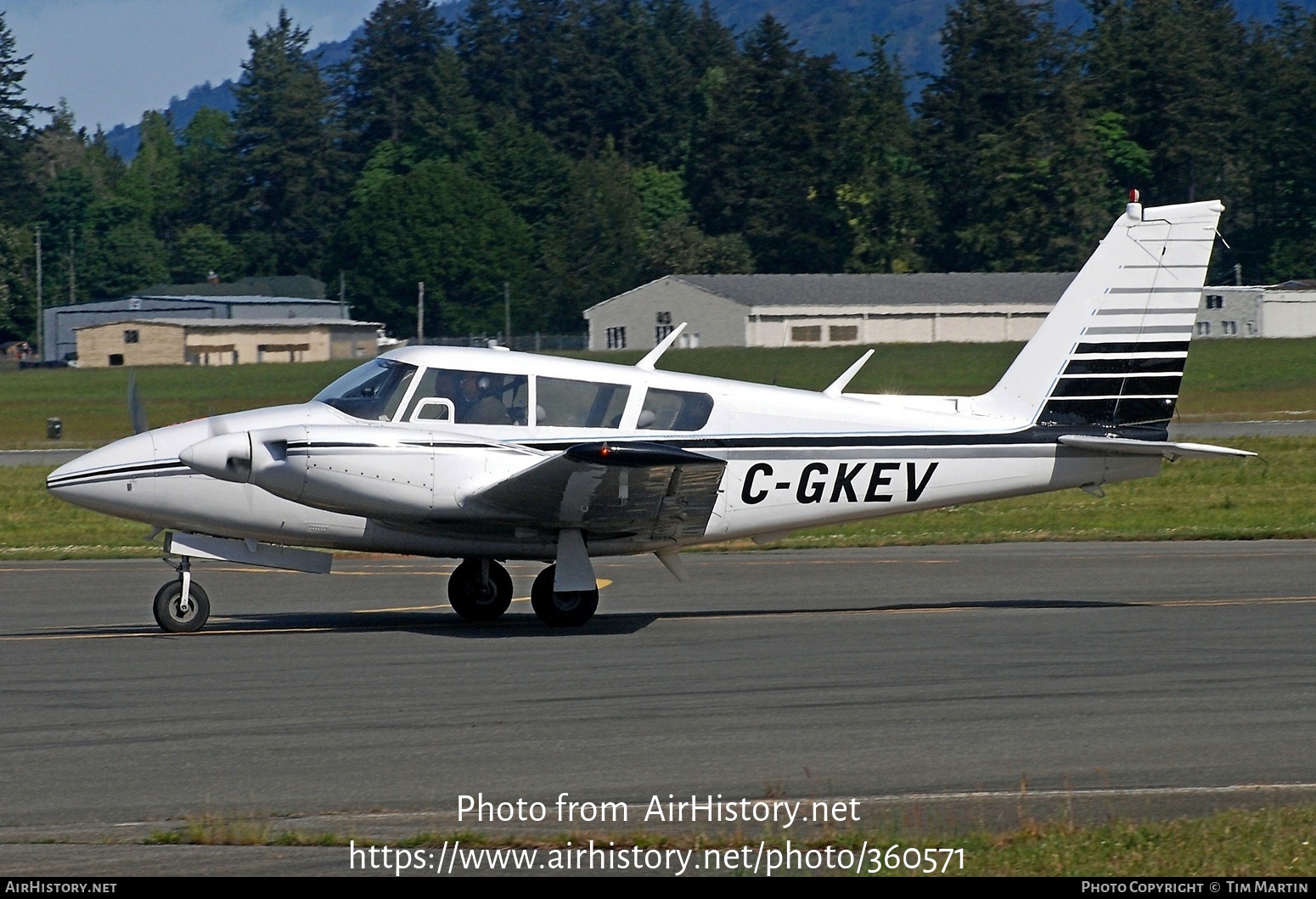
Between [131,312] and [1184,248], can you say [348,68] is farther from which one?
[1184,248]

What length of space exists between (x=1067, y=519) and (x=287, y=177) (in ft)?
351

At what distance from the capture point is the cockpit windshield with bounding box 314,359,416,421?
42.6 ft

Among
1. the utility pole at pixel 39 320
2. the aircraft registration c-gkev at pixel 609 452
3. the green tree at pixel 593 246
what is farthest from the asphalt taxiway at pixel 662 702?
the utility pole at pixel 39 320

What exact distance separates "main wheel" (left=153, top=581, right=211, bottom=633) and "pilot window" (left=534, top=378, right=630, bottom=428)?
3181mm

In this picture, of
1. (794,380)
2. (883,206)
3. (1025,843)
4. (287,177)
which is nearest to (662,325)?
(794,380)

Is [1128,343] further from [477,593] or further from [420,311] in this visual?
[420,311]

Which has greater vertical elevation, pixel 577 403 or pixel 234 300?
pixel 234 300

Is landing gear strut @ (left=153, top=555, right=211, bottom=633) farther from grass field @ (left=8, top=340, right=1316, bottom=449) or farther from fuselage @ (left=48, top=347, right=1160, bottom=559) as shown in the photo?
grass field @ (left=8, top=340, right=1316, bottom=449)

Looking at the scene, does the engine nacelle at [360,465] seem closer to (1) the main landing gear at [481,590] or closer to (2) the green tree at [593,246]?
(1) the main landing gear at [481,590]

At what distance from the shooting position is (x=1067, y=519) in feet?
78.4
